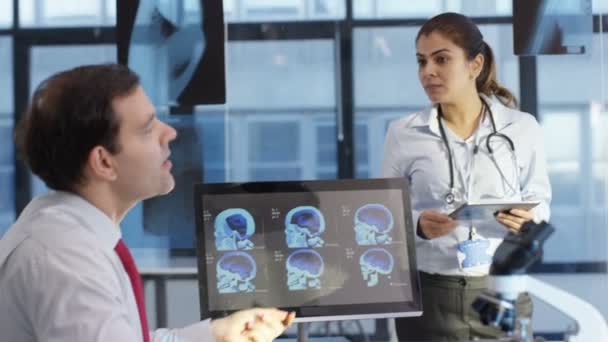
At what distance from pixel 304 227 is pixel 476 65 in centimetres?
89

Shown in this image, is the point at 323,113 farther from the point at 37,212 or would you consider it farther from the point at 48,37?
the point at 37,212

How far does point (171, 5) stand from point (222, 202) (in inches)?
97.6

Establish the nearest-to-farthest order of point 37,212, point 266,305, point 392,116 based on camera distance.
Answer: point 37,212 → point 266,305 → point 392,116

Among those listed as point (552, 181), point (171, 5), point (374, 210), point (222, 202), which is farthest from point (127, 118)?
point (552, 181)

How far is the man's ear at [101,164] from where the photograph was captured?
4.97ft

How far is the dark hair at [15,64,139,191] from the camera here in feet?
4.80

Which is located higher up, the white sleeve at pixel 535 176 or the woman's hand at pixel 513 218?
the white sleeve at pixel 535 176

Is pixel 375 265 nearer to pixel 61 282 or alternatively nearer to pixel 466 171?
pixel 466 171

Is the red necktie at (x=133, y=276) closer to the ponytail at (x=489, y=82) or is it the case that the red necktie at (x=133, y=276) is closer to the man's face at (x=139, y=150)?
the man's face at (x=139, y=150)

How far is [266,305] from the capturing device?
2.09m

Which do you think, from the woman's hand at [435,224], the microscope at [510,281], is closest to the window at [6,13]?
the woman's hand at [435,224]

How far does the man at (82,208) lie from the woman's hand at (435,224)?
38.2 inches

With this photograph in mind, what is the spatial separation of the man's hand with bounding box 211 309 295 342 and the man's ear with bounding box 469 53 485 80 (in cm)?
109

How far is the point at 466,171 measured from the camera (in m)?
2.62
